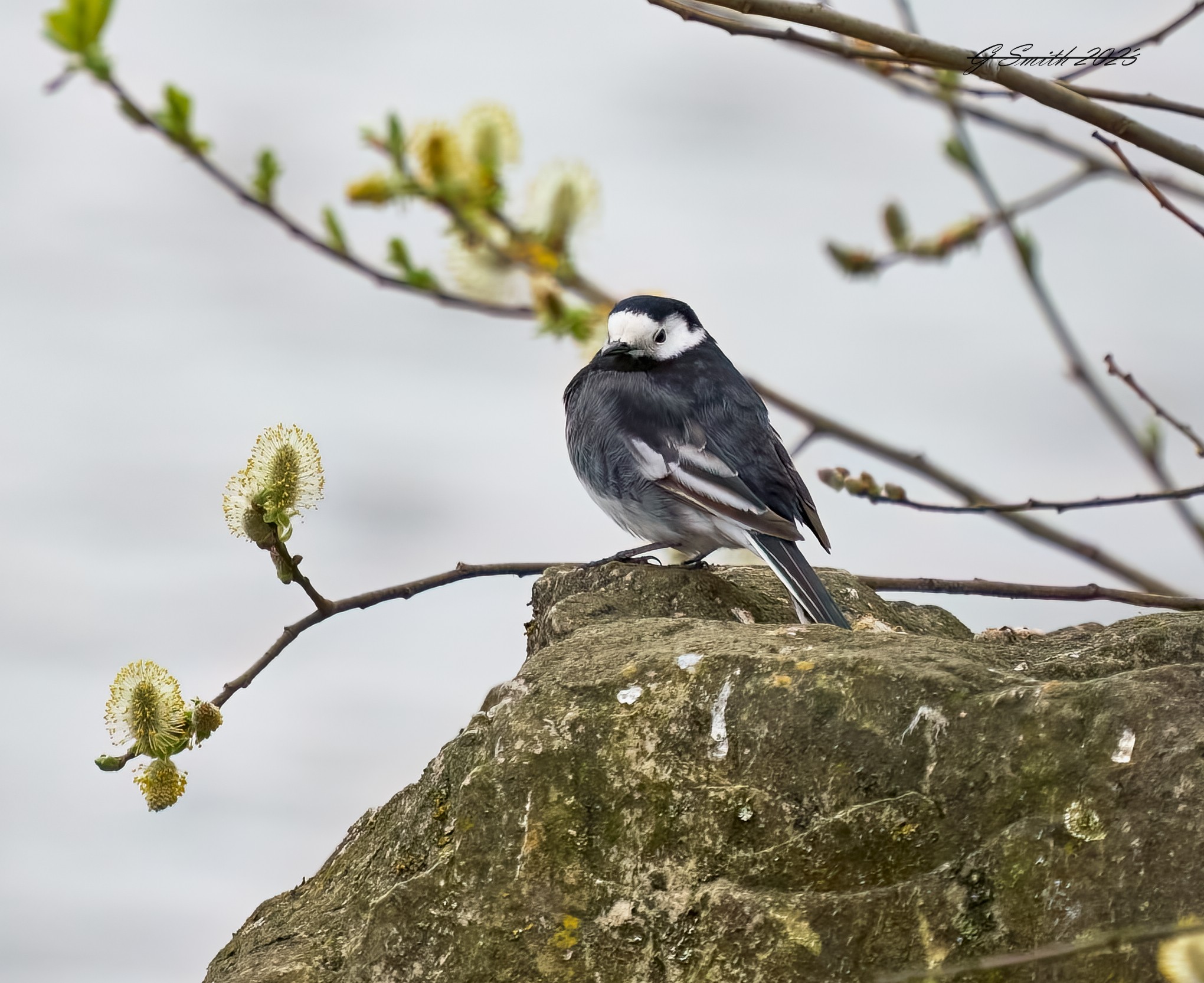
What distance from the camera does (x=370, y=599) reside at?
3.39 metres

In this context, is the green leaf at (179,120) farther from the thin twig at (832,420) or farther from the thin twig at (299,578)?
the thin twig at (299,578)

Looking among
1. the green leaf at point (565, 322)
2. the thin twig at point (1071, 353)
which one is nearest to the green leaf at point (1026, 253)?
the thin twig at point (1071, 353)

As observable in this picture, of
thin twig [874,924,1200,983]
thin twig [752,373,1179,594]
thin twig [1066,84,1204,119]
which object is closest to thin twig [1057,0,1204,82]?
thin twig [1066,84,1204,119]

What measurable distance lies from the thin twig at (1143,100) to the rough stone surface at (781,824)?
998 millimetres

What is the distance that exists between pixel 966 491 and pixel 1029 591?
357mm

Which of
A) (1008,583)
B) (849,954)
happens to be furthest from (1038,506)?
(849,954)

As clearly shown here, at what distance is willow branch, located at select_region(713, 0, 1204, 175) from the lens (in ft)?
7.23

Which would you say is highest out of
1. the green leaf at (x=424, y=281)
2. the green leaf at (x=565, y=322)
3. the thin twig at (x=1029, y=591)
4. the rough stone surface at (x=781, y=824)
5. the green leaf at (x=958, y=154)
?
→ the green leaf at (x=958, y=154)

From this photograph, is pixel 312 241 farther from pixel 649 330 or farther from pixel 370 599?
pixel 649 330

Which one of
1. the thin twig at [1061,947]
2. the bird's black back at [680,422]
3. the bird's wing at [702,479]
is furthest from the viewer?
the bird's black back at [680,422]

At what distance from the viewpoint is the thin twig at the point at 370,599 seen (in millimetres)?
3127

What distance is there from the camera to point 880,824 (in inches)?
90.8

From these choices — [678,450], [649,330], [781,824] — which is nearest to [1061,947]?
[781,824]

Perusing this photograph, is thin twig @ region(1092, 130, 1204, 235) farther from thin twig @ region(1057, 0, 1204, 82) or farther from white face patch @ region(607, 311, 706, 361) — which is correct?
white face patch @ region(607, 311, 706, 361)
